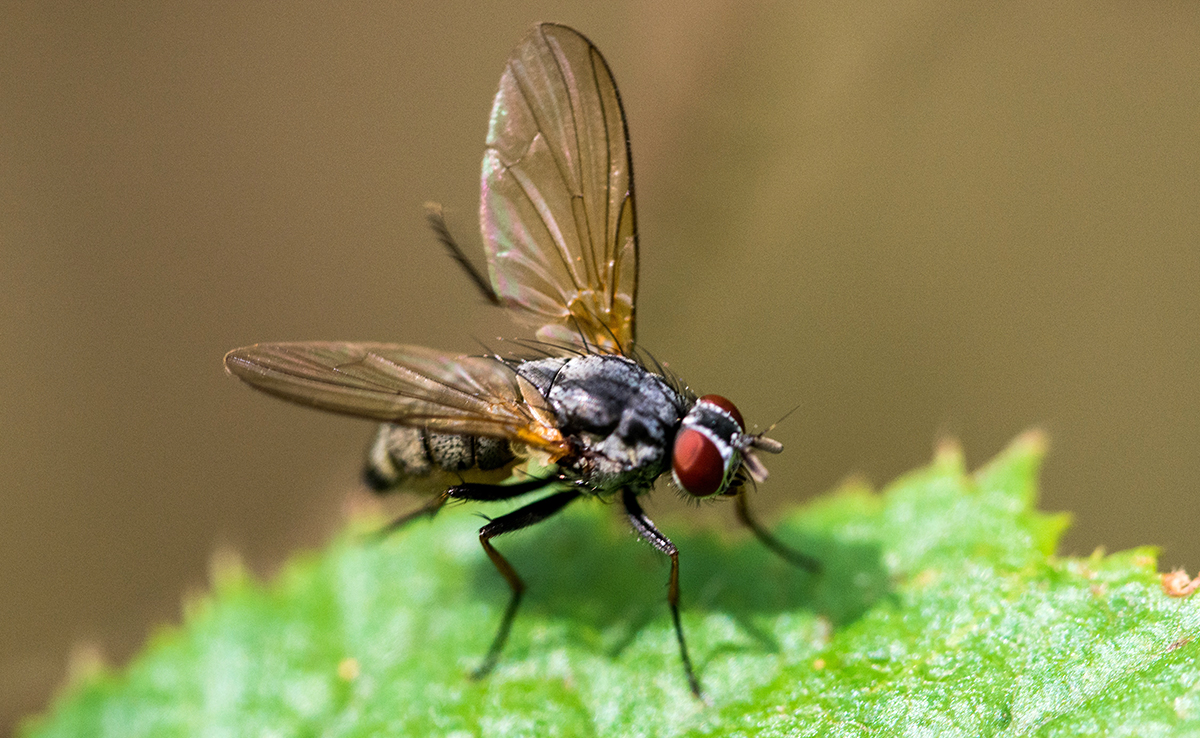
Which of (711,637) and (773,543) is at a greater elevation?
(773,543)

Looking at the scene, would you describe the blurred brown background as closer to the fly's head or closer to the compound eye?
the fly's head

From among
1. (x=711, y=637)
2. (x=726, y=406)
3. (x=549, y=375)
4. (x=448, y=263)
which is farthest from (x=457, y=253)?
(x=448, y=263)

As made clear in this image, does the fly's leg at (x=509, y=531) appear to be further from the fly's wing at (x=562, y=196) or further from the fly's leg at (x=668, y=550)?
the fly's wing at (x=562, y=196)

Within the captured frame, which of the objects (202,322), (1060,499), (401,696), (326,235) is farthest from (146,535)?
(1060,499)

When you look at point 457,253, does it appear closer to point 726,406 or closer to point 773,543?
point 726,406

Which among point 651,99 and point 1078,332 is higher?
point 1078,332

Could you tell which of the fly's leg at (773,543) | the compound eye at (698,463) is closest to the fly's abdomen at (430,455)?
the compound eye at (698,463)

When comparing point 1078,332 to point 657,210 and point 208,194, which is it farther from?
point 208,194
